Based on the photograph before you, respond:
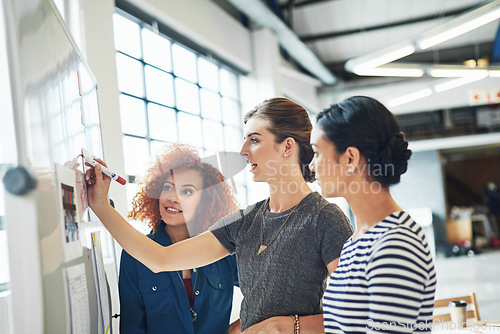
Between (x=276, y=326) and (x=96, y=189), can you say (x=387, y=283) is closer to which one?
(x=276, y=326)

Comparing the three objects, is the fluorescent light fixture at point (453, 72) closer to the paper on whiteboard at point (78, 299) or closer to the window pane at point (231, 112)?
the window pane at point (231, 112)

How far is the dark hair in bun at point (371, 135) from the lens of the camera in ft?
3.44

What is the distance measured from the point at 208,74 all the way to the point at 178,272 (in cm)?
360

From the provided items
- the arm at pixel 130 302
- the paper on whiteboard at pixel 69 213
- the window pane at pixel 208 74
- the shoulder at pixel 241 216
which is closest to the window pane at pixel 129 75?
the window pane at pixel 208 74

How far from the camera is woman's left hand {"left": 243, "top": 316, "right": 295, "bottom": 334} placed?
129cm

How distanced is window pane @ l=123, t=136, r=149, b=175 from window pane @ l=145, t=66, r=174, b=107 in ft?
1.57

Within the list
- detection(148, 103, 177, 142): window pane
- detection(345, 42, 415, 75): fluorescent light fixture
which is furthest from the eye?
detection(345, 42, 415, 75): fluorescent light fixture

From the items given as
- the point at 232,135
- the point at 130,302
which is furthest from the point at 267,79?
the point at 130,302

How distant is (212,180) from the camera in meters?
1.84

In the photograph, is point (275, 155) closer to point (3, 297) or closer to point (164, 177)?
point (164, 177)

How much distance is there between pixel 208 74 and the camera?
4.98 m

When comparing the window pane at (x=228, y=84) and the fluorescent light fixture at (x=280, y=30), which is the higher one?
the fluorescent light fixture at (x=280, y=30)

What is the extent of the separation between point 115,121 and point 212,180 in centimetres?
146

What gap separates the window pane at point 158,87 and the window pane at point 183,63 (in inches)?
8.2
